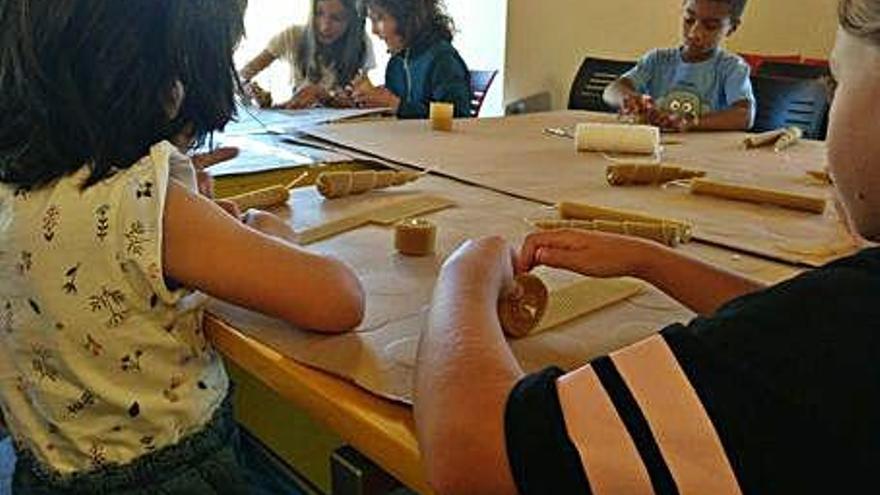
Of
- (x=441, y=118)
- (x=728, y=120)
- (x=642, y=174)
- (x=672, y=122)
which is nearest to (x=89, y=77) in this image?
(x=642, y=174)

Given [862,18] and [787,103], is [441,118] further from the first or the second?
[862,18]

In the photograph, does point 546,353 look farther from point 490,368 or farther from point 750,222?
point 750,222

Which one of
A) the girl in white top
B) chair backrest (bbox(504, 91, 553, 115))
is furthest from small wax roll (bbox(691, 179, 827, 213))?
chair backrest (bbox(504, 91, 553, 115))

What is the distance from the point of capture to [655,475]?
1.25ft

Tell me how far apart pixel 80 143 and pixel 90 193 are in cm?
4

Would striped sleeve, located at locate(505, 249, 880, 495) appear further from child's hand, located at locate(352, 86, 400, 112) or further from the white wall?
the white wall

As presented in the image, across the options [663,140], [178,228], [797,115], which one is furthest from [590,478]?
[797,115]

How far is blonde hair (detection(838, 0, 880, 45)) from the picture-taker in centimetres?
41

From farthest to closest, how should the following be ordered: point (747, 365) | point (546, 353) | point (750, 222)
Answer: point (750, 222)
point (546, 353)
point (747, 365)

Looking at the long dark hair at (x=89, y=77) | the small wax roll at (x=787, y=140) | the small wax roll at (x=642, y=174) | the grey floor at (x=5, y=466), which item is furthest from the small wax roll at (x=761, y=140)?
the grey floor at (x=5, y=466)

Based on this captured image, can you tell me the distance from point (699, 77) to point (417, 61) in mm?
712

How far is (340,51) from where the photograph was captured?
2492mm

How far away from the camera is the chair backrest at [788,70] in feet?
7.93

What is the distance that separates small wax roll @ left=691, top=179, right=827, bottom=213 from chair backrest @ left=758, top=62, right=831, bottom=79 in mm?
1436
